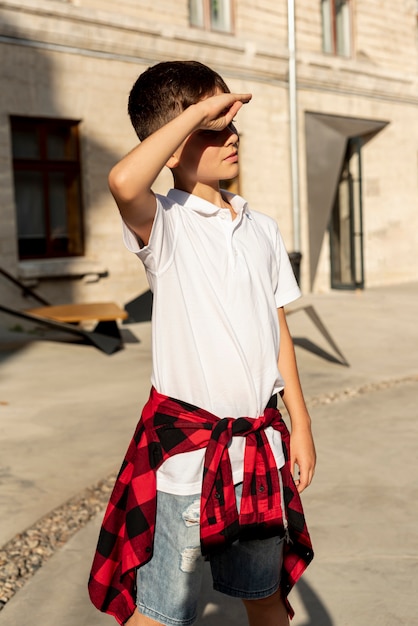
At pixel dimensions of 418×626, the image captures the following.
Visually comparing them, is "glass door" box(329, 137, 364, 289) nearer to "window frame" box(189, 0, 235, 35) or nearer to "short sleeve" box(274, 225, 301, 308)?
"window frame" box(189, 0, 235, 35)

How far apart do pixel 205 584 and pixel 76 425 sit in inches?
98.1

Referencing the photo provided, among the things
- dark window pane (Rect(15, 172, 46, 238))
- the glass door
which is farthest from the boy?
the glass door

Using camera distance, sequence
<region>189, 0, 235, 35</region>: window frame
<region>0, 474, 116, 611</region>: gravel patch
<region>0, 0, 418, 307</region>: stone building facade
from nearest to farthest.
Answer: <region>0, 474, 116, 611</region>: gravel patch
<region>0, 0, 418, 307</region>: stone building facade
<region>189, 0, 235, 35</region>: window frame

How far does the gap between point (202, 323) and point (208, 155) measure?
35 centimetres

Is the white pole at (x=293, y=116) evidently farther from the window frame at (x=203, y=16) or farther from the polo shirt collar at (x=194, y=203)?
the polo shirt collar at (x=194, y=203)

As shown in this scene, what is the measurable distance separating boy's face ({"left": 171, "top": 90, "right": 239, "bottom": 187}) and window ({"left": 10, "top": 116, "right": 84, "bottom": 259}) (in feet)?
32.7

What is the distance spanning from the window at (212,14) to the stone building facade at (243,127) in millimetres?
22

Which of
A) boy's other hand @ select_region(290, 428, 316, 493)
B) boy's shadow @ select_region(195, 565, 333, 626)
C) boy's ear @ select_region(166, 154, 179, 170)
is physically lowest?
boy's shadow @ select_region(195, 565, 333, 626)

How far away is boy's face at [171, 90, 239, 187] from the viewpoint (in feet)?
5.96

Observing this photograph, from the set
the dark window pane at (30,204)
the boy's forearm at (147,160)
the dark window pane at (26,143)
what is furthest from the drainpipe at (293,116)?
the boy's forearm at (147,160)

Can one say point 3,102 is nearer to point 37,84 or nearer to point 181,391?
point 37,84

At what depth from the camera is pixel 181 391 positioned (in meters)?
1.81

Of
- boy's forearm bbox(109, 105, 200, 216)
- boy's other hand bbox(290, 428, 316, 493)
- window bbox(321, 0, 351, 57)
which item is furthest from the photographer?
window bbox(321, 0, 351, 57)

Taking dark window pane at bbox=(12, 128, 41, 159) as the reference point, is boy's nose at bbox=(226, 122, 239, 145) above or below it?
below
